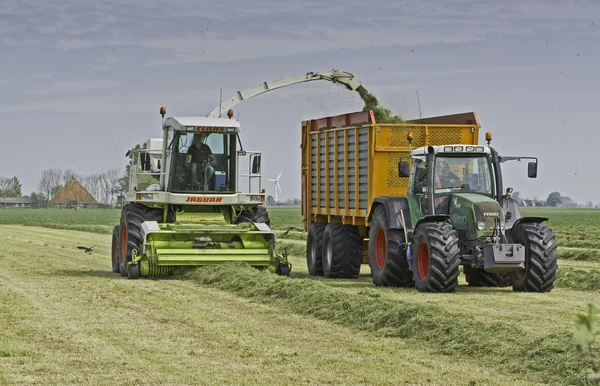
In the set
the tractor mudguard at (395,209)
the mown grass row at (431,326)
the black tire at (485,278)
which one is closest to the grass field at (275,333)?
the mown grass row at (431,326)

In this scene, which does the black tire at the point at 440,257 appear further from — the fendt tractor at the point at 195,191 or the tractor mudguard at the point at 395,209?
the fendt tractor at the point at 195,191

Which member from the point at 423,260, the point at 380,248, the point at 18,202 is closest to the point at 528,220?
the point at 423,260

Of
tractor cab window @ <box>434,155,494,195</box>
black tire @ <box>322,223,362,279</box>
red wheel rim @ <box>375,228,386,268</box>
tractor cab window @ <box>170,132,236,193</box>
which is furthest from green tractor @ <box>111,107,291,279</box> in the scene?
tractor cab window @ <box>434,155,494,195</box>

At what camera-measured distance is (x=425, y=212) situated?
52.6 ft

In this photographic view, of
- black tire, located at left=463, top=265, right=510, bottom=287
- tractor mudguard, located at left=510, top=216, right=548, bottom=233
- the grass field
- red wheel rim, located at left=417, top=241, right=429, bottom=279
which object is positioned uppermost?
tractor mudguard, located at left=510, top=216, right=548, bottom=233

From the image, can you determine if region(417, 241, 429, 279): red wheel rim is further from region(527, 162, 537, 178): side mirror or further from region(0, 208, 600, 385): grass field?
region(527, 162, 537, 178): side mirror

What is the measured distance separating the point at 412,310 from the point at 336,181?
8194mm

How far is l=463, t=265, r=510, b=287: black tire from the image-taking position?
55.3 feet

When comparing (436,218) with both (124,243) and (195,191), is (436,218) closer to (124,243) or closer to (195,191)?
(195,191)

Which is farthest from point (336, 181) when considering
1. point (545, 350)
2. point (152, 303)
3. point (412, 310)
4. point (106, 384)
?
point (106, 384)

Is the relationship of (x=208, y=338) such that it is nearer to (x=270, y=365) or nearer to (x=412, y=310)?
(x=270, y=365)

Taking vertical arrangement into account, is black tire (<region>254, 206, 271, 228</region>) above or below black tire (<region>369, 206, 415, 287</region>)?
above

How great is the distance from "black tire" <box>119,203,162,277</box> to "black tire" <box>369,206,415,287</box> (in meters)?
4.22

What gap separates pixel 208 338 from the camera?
10.1m
